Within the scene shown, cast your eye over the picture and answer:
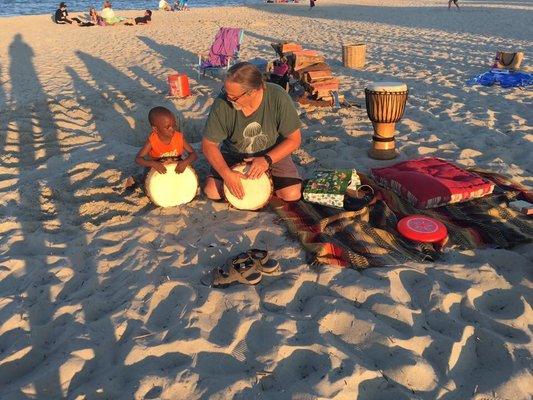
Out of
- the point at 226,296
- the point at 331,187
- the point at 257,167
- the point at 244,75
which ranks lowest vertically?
the point at 226,296

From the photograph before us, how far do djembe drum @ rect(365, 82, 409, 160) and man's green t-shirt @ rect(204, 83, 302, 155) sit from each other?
46.9 inches

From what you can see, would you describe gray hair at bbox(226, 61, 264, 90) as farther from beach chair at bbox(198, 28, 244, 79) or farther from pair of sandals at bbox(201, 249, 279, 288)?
beach chair at bbox(198, 28, 244, 79)

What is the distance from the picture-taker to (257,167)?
10.9 feet

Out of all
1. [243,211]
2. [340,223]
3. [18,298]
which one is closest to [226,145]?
[243,211]

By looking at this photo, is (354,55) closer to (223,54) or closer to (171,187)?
(223,54)

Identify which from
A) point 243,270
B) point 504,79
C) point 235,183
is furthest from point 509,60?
point 243,270

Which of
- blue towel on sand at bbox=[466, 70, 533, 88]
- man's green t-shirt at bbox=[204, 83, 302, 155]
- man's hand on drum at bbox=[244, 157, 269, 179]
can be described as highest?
man's green t-shirt at bbox=[204, 83, 302, 155]

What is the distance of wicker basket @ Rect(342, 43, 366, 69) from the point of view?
8.44 metres

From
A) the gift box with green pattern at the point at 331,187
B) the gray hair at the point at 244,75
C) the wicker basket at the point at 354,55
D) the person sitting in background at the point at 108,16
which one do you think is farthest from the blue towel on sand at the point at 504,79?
the person sitting in background at the point at 108,16

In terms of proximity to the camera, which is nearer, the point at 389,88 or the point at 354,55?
the point at 389,88

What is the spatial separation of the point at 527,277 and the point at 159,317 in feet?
7.21

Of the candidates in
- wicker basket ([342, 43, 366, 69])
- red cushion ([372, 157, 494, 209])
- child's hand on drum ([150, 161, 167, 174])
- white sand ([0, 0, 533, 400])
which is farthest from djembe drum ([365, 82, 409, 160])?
wicker basket ([342, 43, 366, 69])

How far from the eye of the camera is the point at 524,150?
14.3 ft

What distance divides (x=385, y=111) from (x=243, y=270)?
8.14ft
